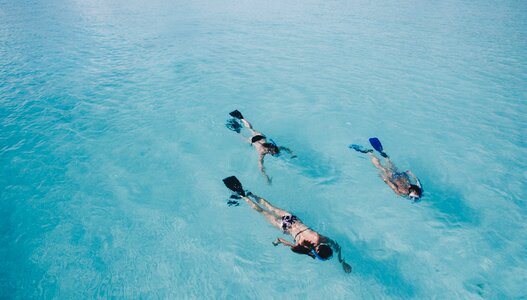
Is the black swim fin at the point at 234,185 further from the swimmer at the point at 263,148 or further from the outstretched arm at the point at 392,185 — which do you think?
the outstretched arm at the point at 392,185

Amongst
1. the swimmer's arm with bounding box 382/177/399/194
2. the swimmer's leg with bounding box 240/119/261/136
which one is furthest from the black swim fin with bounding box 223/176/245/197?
the swimmer's arm with bounding box 382/177/399/194

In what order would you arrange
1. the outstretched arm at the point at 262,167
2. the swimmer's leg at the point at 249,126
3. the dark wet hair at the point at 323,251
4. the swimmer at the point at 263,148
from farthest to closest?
the swimmer's leg at the point at 249,126 < the swimmer at the point at 263,148 < the outstretched arm at the point at 262,167 < the dark wet hair at the point at 323,251

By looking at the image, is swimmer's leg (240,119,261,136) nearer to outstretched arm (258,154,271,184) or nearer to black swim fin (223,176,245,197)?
outstretched arm (258,154,271,184)

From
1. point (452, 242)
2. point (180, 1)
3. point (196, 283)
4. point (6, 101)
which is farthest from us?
point (180, 1)

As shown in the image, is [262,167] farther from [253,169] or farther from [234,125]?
[234,125]

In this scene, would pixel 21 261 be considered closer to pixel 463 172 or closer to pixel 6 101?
pixel 6 101

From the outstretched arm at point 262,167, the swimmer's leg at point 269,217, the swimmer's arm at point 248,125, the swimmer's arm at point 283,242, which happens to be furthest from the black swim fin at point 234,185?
the swimmer's arm at point 248,125

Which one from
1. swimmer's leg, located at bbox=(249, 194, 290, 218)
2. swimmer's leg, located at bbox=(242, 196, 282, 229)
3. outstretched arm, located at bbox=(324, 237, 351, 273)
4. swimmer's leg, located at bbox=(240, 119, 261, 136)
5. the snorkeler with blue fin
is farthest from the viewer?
swimmer's leg, located at bbox=(240, 119, 261, 136)

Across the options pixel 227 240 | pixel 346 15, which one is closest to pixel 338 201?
pixel 227 240
